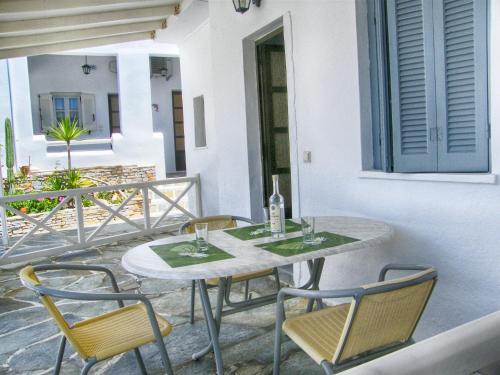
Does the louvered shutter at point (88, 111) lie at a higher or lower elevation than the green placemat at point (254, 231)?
higher

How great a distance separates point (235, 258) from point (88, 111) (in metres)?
13.1

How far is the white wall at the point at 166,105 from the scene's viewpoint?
14766mm

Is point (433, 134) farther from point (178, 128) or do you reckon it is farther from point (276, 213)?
point (178, 128)

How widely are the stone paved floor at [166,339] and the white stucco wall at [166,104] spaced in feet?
35.5

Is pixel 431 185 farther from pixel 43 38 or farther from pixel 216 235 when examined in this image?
pixel 43 38

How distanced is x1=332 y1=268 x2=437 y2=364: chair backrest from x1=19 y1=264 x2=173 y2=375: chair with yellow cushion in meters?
0.81

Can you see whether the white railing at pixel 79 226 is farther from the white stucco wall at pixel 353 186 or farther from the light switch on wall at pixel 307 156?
the light switch on wall at pixel 307 156

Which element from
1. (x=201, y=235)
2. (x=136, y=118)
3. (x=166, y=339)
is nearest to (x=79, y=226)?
(x=166, y=339)

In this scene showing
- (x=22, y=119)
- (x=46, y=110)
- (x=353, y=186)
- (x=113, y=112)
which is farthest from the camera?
(x=113, y=112)

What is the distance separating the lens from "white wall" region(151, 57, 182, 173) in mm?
14766

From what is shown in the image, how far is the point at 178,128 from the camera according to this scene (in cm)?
1523

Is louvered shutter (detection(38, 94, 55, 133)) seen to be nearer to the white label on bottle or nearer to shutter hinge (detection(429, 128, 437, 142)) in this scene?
the white label on bottle

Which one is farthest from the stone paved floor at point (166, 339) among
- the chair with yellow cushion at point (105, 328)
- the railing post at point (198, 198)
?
the railing post at point (198, 198)

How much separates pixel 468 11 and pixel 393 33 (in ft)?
1.67
